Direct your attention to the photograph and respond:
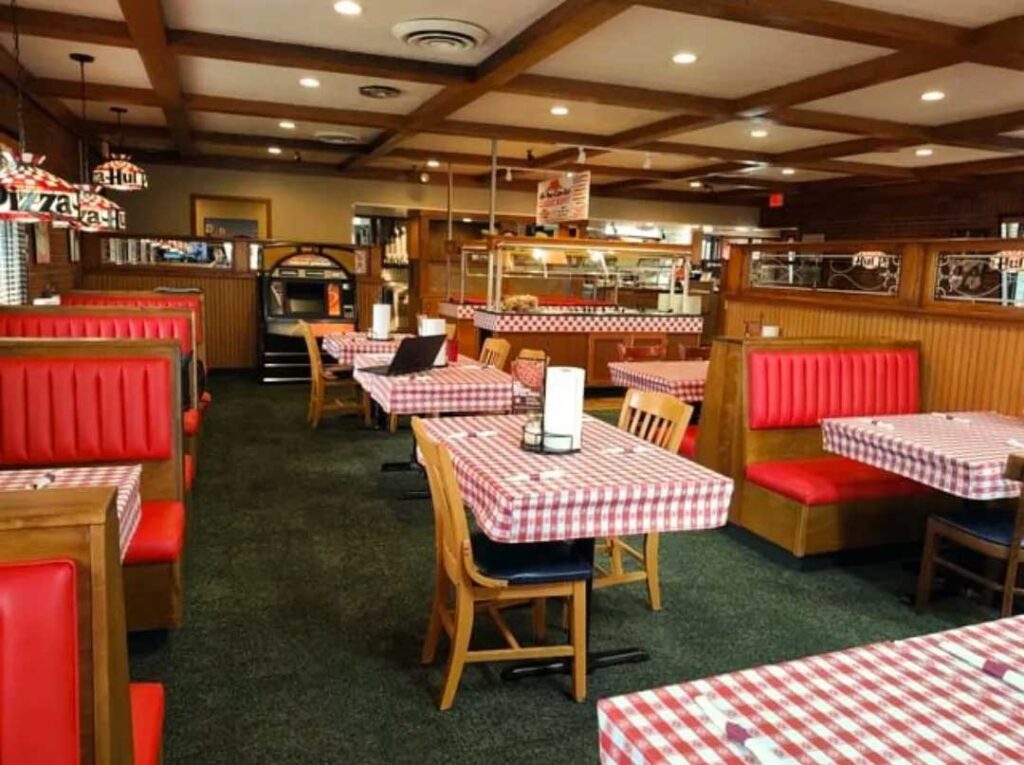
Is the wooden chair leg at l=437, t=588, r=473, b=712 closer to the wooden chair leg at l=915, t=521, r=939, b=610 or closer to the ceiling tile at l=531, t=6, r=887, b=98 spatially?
the wooden chair leg at l=915, t=521, r=939, b=610

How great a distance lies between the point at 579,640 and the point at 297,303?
730 centimetres

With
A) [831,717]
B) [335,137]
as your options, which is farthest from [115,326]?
[831,717]

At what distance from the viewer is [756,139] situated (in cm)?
864

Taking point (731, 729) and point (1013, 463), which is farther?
point (1013, 463)

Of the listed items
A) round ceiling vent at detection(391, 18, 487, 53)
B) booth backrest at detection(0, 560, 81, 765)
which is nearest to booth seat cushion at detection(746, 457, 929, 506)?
round ceiling vent at detection(391, 18, 487, 53)

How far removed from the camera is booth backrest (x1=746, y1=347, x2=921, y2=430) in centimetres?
421

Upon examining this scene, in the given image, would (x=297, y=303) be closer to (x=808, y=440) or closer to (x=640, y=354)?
(x=640, y=354)

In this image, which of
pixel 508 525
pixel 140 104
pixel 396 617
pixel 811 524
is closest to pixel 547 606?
pixel 396 617

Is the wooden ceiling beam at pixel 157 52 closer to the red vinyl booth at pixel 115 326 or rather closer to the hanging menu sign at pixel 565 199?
the red vinyl booth at pixel 115 326

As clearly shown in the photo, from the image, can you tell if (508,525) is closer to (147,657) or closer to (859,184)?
(147,657)

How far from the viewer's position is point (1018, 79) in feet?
19.0

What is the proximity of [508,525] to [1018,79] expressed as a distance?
5.94 meters

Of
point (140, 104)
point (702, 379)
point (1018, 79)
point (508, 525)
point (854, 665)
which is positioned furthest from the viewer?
point (140, 104)

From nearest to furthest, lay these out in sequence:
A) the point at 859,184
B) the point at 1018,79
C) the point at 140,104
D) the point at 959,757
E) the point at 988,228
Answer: the point at 959,757, the point at 1018,79, the point at 140,104, the point at 988,228, the point at 859,184
